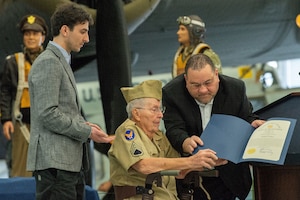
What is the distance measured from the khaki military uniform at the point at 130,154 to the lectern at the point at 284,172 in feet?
1.13

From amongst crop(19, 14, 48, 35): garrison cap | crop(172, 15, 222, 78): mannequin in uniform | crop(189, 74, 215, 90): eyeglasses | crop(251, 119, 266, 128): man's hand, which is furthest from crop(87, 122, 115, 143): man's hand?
crop(172, 15, 222, 78): mannequin in uniform

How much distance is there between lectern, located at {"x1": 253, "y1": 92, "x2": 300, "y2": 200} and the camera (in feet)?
9.27

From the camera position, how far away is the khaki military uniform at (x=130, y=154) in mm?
2688

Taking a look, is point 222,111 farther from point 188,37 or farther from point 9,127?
point 9,127

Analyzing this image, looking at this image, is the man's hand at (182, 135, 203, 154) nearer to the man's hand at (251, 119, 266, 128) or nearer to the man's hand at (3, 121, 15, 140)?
the man's hand at (251, 119, 266, 128)

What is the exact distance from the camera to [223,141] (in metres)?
2.75

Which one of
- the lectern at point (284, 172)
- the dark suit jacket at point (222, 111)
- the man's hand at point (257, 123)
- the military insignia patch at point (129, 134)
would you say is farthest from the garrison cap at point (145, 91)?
the lectern at point (284, 172)

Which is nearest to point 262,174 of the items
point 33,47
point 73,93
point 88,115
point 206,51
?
point 73,93

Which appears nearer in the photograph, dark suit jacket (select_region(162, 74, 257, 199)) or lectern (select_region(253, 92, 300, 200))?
lectern (select_region(253, 92, 300, 200))

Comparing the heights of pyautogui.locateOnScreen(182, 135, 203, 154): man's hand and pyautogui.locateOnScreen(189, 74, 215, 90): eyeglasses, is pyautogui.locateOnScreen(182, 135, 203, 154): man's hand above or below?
below

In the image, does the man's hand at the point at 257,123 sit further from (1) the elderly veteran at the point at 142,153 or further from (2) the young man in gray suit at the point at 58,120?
(2) the young man in gray suit at the point at 58,120

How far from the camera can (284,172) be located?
287 cm

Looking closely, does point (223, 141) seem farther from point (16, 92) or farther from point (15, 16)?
point (15, 16)

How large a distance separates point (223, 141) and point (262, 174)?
0.27 meters
